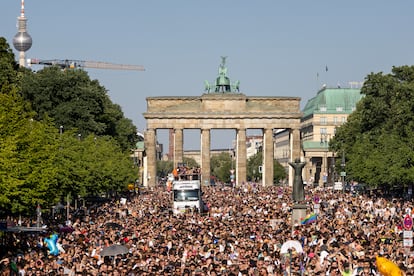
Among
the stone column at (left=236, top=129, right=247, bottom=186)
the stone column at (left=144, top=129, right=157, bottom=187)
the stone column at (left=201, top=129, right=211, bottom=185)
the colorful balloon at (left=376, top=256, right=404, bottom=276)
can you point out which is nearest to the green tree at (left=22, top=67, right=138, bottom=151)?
the stone column at (left=144, top=129, right=157, bottom=187)

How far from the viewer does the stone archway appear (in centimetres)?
16225

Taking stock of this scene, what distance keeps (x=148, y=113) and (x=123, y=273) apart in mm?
129356

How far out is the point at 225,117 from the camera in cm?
16312

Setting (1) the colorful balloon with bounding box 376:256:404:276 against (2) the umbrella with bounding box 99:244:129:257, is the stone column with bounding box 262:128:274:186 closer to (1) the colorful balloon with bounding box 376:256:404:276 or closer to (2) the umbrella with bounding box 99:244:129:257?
(2) the umbrella with bounding box 99:244:129:257

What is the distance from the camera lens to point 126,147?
143 meters

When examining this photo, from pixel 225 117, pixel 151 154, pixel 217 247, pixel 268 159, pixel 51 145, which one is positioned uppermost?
pixel 225 117

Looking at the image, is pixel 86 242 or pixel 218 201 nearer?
pixel 86 242

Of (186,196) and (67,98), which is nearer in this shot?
(186,196)

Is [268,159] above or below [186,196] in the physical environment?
above

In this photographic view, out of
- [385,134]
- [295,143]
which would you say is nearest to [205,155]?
[295,143]

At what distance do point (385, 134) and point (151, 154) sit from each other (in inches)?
2503

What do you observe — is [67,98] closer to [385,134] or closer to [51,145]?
[385,134]

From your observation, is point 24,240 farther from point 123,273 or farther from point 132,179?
point 132,179

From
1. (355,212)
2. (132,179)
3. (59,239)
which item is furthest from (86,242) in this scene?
(132,179)
